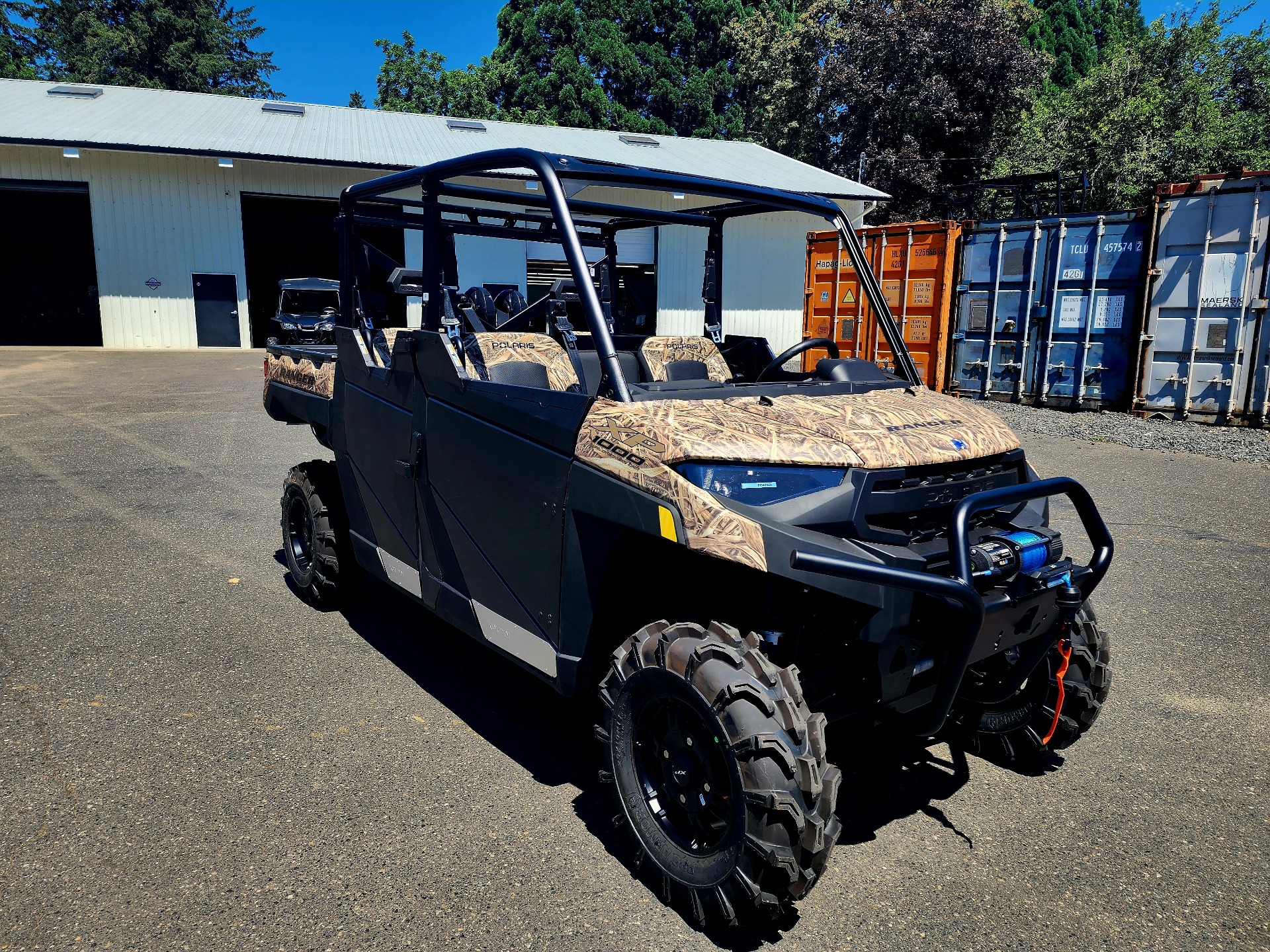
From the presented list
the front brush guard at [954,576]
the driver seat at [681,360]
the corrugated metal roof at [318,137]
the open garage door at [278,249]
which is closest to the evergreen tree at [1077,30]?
the corrugated metal roof at [318,137]

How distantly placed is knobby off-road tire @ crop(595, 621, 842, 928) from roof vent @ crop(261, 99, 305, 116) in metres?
26.9

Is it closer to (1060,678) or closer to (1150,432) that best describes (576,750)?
(1060,678)

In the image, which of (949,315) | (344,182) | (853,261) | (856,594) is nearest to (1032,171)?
(949,315)

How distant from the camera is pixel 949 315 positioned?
43.0ft

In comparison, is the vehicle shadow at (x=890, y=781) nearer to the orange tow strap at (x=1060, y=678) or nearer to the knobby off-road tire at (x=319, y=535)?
the orange tow strap at (x=1060, y=678)

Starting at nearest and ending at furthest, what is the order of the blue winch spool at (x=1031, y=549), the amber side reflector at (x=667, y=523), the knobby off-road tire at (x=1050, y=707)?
the amber side reflector at (x=667, y=523) → the blue winch spool at (x=1031, y=549) → the knobby off-road tire at (x=1050, y=707)

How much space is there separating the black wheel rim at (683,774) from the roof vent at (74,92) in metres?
27.9

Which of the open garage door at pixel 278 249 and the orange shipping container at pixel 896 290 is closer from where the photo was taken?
the orange shipping container at pixel 896 290

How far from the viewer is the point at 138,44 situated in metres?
47.8

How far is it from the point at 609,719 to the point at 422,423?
1.50 m

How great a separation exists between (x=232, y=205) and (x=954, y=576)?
23.2 meters

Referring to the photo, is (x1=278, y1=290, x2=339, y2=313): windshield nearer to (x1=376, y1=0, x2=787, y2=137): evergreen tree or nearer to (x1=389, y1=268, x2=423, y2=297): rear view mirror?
(x1=389, y1=268, x2=423, y2=297): rear view mirror

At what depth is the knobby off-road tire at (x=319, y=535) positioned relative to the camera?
15.4 ft

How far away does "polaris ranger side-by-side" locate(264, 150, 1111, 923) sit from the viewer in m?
2.34
